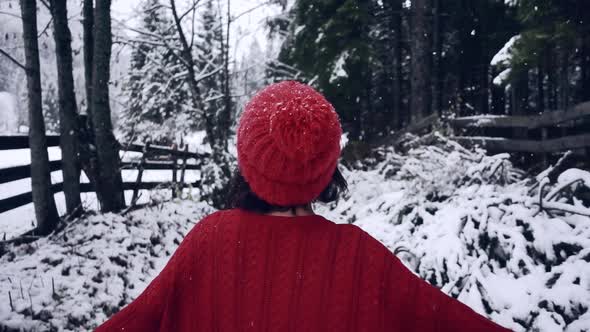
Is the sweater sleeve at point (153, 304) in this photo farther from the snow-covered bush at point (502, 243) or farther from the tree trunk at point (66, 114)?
the tree trunk at point (66, 114)

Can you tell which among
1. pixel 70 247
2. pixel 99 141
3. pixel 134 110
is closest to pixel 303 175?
pixel 70 247

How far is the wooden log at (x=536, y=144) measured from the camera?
19.0 feet

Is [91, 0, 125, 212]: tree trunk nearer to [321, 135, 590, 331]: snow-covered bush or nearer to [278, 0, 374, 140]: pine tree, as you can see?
[321, 135, 590, 331]: snow-covered bush

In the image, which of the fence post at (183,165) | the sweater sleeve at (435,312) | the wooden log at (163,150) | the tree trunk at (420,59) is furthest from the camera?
the tree trunk at (420,59)

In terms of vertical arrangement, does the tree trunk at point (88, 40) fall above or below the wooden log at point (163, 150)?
above

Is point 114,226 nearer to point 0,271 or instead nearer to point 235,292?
point 0,271

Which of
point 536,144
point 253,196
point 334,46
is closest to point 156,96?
point 334,46

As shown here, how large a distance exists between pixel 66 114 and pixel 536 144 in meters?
7.33

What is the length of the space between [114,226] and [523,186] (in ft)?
17.2

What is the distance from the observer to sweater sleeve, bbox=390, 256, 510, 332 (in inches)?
49.1

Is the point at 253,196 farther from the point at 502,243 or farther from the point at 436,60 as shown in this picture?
the point at 436,60

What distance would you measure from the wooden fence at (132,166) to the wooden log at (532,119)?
622 cm

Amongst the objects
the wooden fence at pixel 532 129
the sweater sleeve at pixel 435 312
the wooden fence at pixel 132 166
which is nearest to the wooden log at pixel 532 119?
the wooden fence at pixel 532 129

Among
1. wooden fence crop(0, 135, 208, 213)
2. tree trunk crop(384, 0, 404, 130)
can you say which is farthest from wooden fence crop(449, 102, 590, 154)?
tree trunk crop(384, 0, 404, 130)
